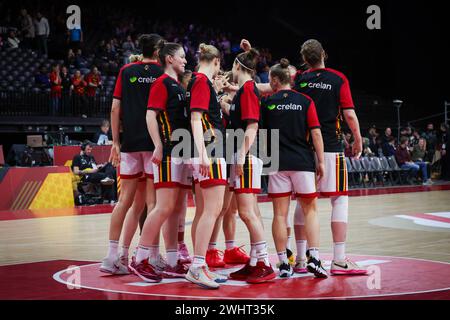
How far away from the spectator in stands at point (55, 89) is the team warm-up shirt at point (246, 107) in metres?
13.3

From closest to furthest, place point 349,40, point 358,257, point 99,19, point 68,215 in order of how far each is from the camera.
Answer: point 358,257 → point 68,215 → point 99,19 → point 349,40

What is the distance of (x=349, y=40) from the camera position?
2831 cm

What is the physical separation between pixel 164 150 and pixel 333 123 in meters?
1.50

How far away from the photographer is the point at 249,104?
570cm

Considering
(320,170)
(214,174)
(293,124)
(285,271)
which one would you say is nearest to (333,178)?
→ (320,170)

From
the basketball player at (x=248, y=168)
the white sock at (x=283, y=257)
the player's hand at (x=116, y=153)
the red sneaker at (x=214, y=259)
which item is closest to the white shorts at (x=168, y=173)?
the basketball player at (x=248, y=168)

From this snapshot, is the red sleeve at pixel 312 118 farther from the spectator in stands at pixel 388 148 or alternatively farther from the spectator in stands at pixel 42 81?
the spectator in stands at pixel 388 148

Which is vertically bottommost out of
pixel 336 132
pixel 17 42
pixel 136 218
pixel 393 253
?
pixel 393 253

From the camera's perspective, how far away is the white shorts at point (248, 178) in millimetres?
5785

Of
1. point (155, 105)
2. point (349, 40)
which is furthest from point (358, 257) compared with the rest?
point (349, 40)

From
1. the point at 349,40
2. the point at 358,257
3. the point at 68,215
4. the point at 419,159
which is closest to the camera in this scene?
the point at 358,257

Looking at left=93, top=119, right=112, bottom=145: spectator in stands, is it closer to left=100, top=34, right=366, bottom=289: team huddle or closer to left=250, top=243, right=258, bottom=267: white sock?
left=100, top=34, right=366, bottom=289: team huddle

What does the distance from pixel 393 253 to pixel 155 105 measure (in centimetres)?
304
